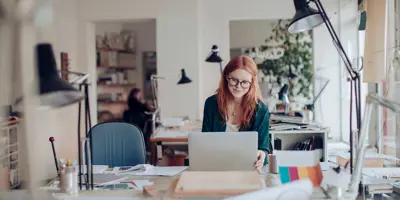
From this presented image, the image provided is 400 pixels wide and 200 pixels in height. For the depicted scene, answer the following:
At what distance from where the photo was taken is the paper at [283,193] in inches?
52.2

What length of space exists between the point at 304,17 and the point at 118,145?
1.45 metres

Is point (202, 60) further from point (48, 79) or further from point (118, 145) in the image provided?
point (48, 79)

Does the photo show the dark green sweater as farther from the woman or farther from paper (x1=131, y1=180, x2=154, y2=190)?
paper (x1=131, y1=180, x2=154, y2=190)

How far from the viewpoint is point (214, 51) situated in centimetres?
491

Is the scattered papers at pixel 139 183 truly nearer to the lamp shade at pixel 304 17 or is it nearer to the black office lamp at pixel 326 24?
the black office lamp at pixel 326 24

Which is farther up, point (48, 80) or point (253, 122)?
point (48, 80)

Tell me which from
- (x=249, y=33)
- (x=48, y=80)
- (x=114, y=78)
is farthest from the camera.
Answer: (x=114, y=78)

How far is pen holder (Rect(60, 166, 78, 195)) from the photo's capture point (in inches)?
67.8

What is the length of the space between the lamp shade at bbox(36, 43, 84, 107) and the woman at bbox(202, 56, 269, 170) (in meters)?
1.10

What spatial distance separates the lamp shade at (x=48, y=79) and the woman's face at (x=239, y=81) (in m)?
1.07

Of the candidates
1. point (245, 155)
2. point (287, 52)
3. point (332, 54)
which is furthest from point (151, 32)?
point (245, 155)

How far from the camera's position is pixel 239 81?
231 cm

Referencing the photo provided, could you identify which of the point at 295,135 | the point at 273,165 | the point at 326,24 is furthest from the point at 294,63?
the point at 273,165

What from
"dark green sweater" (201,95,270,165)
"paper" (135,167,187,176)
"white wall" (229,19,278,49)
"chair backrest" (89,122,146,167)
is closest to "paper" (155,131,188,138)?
"chair backrest" (89,122,146,167)
